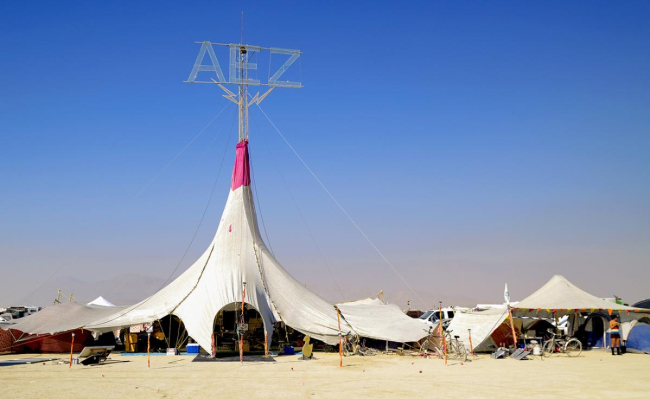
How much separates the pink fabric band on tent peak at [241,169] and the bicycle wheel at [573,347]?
47.8ft

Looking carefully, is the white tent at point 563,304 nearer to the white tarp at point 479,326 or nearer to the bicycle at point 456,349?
the white tarp at point 479,326

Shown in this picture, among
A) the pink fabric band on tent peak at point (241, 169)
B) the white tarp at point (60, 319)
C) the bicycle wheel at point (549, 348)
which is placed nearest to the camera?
the bicycle wheel at point (549, 348)

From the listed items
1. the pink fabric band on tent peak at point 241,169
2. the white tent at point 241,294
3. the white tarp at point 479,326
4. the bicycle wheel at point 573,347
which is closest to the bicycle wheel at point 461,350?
the white tarp at point 479,326

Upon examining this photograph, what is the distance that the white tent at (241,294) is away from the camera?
23188 mm

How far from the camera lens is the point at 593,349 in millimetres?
25656

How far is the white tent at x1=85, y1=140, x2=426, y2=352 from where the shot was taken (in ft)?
76.1

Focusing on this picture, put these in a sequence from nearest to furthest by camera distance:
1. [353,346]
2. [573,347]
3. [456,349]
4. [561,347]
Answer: [456,349], [353,346], [561,347], [573,347]

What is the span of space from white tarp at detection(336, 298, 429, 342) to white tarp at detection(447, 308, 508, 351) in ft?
4.52

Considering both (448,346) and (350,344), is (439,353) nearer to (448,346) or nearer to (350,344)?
(448,346)

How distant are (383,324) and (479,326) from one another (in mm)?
3990

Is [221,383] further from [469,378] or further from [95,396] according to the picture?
[469,378]

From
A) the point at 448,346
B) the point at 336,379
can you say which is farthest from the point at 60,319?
the point at 448,346

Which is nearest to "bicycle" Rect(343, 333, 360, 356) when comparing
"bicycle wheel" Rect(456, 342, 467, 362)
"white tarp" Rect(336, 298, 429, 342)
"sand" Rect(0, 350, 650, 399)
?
"white tarp" Rect(336, 298, 429, 342)

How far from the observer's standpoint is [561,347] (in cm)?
2388
